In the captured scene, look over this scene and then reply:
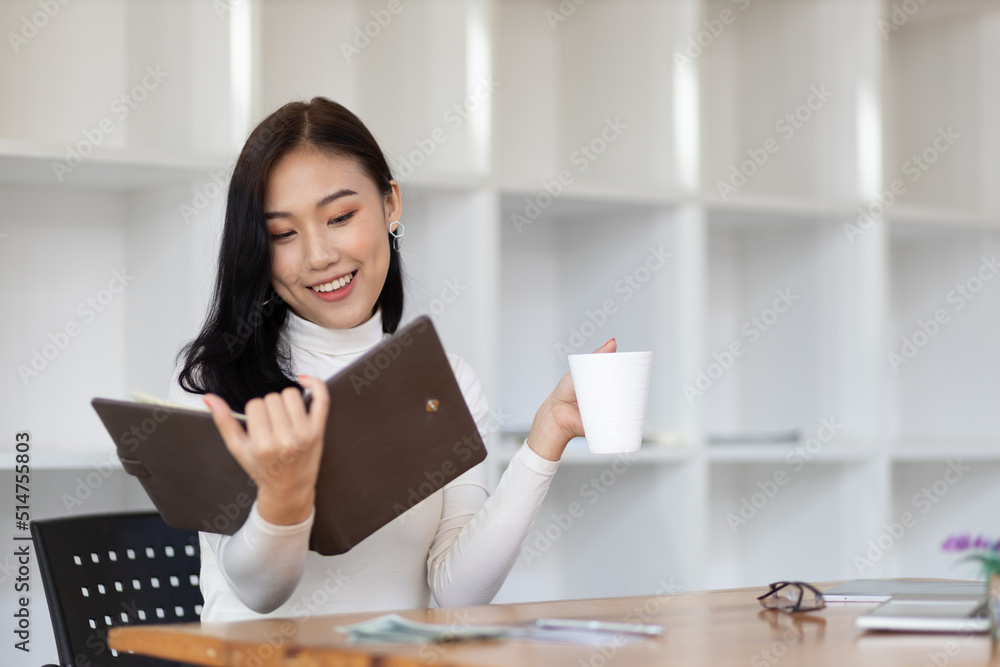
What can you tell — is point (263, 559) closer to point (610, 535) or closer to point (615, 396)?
point (615, 396)

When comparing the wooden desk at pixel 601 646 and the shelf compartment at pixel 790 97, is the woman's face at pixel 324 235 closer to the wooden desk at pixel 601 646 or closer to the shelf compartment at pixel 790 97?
the wooden desk at pixel 601 646

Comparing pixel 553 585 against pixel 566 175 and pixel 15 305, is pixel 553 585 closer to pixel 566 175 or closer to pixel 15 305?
pixel 566 175

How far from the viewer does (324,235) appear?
4.96 feet

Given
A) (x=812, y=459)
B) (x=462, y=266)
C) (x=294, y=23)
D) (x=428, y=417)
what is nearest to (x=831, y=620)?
(x=428, y=417)

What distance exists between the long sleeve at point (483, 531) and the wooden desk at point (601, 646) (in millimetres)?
308

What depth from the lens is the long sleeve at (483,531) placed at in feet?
4.50

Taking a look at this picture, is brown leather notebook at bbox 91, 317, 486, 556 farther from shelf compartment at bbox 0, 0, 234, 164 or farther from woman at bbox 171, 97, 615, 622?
shelf compartment at bbox 0, 0, 234, 164

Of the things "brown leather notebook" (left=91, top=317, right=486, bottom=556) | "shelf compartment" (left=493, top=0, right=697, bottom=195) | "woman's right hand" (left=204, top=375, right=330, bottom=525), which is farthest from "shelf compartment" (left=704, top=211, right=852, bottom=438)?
"woman's right hand" (left=204, top=375, right=330, bottom=525)

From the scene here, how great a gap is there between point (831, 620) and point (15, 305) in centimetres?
157

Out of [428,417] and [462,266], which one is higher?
[462,266]

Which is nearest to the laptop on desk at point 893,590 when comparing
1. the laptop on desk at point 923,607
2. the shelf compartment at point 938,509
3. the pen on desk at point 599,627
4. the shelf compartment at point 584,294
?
the laptop on desk at point 923,607

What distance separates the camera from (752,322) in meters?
2.77

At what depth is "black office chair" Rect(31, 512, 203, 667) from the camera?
1416mm

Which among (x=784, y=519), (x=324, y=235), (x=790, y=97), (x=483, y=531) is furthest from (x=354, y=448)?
(x=790, y=97)
